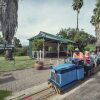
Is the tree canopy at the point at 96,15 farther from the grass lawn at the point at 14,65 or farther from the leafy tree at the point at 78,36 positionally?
the grass lawn at the point at 14,65

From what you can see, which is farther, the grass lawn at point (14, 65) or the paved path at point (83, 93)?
the grass lawn at point (14, 65)

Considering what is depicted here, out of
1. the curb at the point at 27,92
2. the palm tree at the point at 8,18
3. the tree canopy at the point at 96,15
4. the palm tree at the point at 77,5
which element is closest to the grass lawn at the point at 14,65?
the palm tree at the point at 8,18

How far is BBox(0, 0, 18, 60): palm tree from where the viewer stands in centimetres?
2305

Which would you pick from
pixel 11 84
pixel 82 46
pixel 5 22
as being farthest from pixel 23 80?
pixel 82 46

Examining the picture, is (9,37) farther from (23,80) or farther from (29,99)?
(29,99)

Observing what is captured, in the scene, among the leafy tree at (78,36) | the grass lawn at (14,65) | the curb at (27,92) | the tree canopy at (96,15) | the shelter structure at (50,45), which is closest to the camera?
the curb at (27,92)

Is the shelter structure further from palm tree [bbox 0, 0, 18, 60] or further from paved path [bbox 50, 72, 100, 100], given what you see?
paved path [bbox 50, 72, 100, 100]

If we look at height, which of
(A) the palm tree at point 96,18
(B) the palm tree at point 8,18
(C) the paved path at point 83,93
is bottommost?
(C) the paved path at point 83,93

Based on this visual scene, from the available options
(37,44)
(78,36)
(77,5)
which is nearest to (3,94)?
(37,44)

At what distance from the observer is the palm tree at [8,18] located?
2305 centimetres

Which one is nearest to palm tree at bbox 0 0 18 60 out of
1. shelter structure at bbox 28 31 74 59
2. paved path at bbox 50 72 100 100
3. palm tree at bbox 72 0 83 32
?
shelter structure at bbox 28 31 74 59

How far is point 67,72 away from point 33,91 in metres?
1.99

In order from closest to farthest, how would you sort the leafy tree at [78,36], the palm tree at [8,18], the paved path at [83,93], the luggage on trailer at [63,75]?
the paved path at [83,93] < the luggage on trailer at [63,75] < the palm tree at [8,18] < the leafy tree at [78,36]

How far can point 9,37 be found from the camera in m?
24.0
